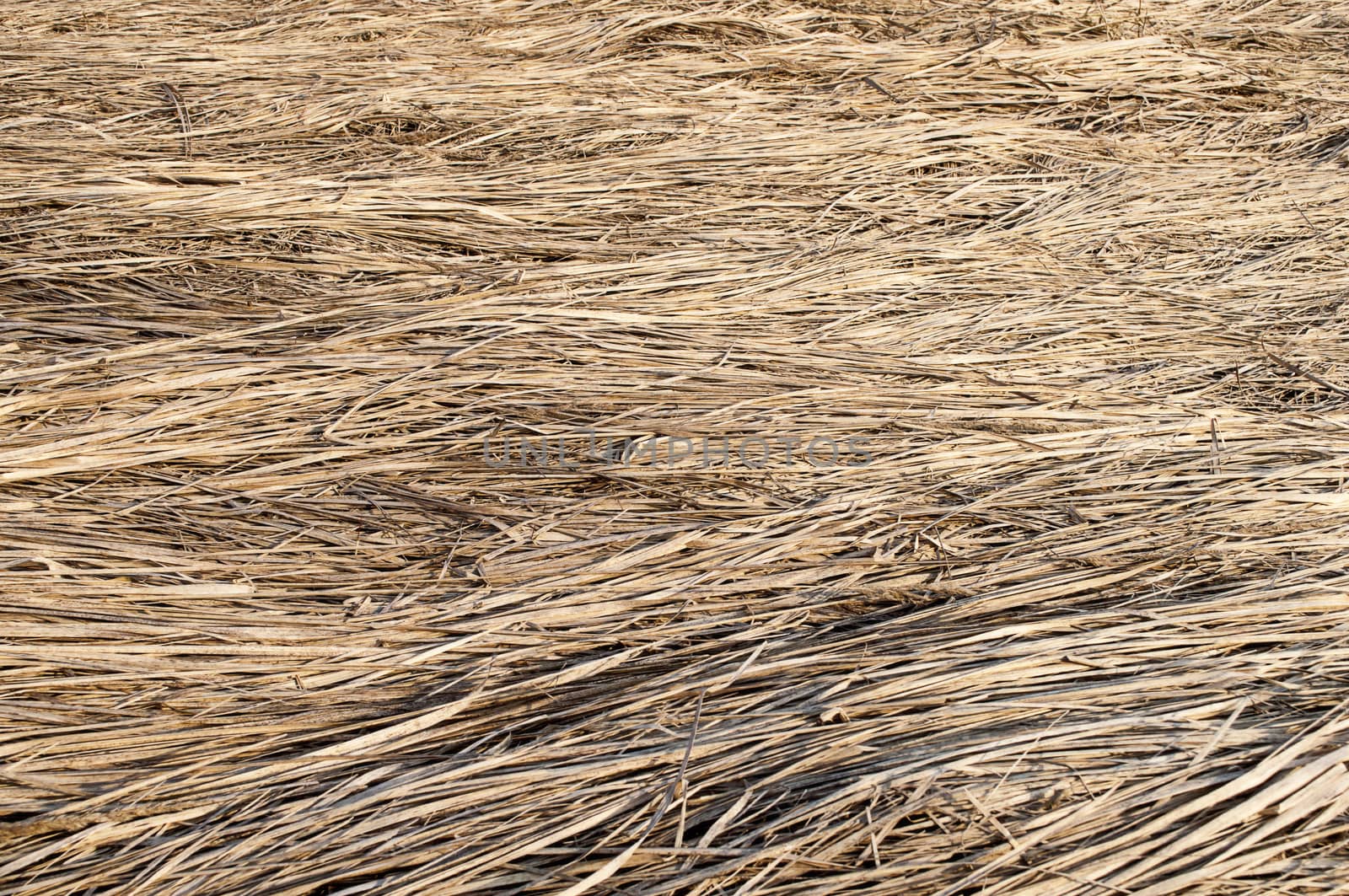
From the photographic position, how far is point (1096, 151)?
8.53 feet

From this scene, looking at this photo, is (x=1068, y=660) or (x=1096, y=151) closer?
(x=1068, y=660)

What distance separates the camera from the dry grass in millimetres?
1273

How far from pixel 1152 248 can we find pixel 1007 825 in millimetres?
1527

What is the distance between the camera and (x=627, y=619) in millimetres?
1509

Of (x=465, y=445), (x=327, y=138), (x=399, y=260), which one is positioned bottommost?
(x=465, y=445)

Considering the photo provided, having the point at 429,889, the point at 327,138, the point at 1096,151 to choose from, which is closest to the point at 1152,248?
the point at 1096,151

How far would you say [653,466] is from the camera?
1.72 meters

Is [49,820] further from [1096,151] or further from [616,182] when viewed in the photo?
[1096,151]

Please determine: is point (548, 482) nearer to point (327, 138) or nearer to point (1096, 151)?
point (327, 138)

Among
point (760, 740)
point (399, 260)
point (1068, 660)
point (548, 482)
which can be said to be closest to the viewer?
point (760, 740)

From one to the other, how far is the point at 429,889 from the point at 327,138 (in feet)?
5.51

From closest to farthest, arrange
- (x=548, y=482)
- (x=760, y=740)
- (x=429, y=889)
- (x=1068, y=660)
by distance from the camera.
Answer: (x=429, y=889) < (x=760, y=740) < (x=1068, y=660) < (x=548, y=482)

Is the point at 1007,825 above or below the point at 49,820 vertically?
below

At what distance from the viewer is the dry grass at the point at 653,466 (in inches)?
50.1
